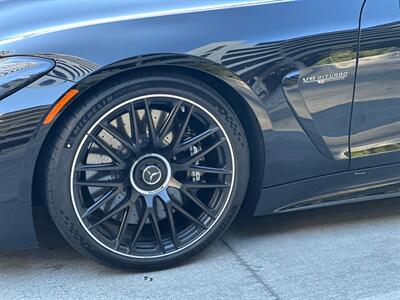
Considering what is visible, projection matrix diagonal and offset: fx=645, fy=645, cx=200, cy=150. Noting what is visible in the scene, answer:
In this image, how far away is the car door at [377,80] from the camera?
9.94 feet

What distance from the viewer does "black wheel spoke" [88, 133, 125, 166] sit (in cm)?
283

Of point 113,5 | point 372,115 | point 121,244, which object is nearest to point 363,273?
point 372,115

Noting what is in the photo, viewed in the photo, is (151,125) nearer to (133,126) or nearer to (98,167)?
(133,126)

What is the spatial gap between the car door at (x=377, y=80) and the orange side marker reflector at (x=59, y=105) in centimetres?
132

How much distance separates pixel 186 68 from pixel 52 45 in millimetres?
585

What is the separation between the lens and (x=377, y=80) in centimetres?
306

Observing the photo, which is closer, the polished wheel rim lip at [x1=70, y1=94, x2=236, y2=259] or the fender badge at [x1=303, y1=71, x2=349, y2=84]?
the polished wheel rim lip at [x1=70, y1=94, x2=236, y2=259]

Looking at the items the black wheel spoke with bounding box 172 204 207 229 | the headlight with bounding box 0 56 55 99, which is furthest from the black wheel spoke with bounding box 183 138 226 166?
the headlight with bounding box 0 56 55 99

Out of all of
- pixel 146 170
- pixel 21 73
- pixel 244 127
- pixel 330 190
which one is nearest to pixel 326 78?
pixel 244 127

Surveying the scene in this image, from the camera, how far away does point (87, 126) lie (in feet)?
9.09

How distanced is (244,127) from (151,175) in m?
0.50

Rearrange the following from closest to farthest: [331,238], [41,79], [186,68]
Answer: [41,79] → [186,68] → [331,238]

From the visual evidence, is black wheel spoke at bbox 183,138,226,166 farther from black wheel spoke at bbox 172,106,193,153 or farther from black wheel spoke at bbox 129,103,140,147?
black wheel spoke at bbox 129,103,140,147

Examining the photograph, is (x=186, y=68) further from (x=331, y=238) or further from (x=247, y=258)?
(x=331, y=238)
